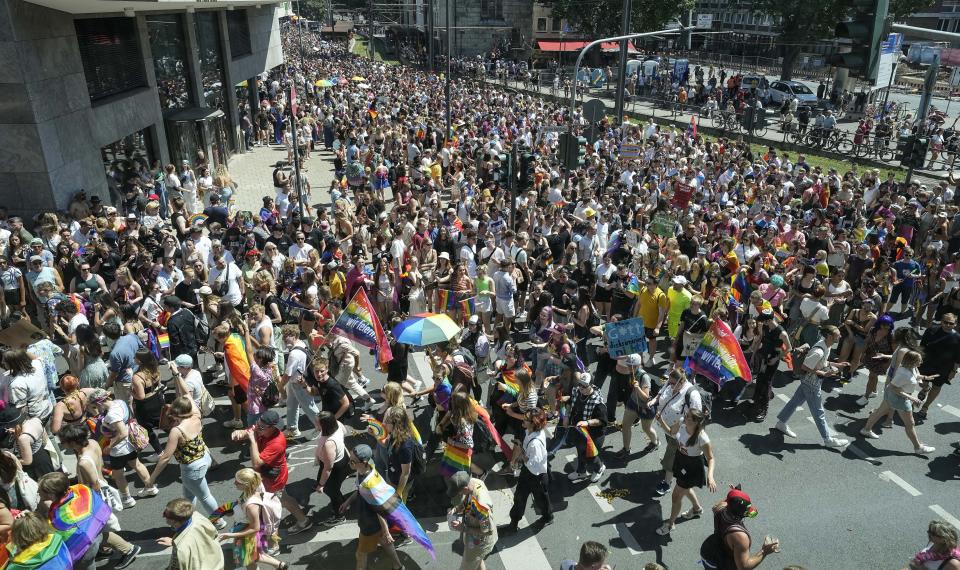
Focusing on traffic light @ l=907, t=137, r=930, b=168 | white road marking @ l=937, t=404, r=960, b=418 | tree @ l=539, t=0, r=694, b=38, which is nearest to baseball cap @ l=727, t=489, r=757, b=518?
white road marking @ l=937, t=404, r=960, b=418

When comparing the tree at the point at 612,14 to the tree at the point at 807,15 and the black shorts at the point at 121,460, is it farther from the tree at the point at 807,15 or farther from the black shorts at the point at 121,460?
the black shorts at the point at 121,460

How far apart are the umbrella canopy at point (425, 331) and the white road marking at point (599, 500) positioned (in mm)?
2481

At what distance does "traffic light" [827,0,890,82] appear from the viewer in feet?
17.8

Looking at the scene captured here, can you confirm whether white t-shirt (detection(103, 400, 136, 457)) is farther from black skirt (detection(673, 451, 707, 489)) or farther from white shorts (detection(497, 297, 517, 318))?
white shorts (detection(497, 297, 517, 318))

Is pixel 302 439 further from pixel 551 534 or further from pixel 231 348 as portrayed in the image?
pixel 551 534

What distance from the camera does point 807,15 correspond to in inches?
1515

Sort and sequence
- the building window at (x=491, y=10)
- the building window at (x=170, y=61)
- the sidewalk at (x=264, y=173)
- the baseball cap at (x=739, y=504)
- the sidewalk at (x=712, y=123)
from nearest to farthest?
the baseball cap at (x=739, y=504) < the building window at (x=170, y=61) < the sidewalk at (x=264, y=173) < the sidewalk at (x=712, y=123) < the building window at (x=491, y=10)

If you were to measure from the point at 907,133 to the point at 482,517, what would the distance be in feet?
96.4

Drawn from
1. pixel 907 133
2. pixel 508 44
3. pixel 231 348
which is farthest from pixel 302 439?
pixel 508 44

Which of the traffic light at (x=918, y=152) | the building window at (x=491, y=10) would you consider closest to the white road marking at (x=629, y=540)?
the traffic light at (x=918, y=152)

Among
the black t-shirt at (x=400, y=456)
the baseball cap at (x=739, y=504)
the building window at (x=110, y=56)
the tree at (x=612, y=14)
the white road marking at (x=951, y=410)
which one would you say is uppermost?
the tree at (x=612, y=14)

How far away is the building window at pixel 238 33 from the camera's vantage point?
93.2 ft

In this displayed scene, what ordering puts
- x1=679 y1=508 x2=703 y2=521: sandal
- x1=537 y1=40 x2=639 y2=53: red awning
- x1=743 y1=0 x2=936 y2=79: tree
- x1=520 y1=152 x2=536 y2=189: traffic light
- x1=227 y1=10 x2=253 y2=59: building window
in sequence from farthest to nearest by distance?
x1=537 y1=40 x2=639 y2=53: red awning
x1=743 y1=0 x2=936 y2=79: tree
x1=227 y1=10 x2=253 y2=59: building window
x1=520 y1=152 x2=536 y2=189: traffic light
x1=679 y1=508 x2=703 y2=521: sandal

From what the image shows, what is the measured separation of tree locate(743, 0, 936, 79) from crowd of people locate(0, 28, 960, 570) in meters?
26.0
